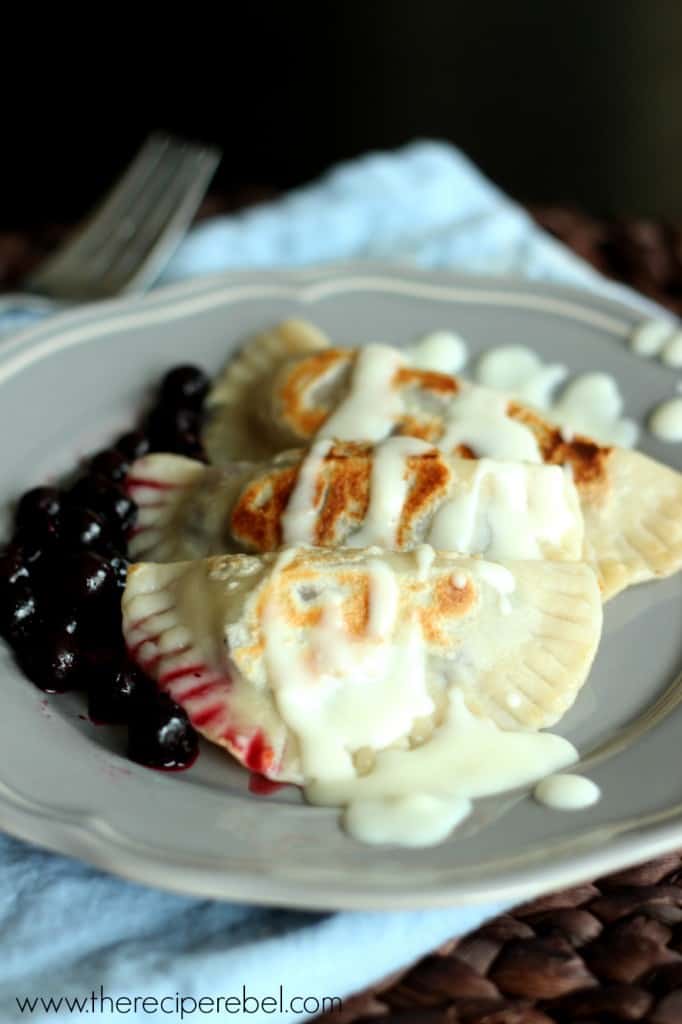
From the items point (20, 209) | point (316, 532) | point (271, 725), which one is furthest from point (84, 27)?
point (271, 725)

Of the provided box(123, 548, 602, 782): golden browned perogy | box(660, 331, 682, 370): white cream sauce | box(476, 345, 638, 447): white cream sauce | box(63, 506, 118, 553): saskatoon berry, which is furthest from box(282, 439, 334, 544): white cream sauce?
box(660, 331, 682, 370): white cream sauce

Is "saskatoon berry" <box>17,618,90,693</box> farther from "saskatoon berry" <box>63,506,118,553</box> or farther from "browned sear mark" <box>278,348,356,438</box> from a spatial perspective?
"browned sear mark" <box>278,348,356,438</box>

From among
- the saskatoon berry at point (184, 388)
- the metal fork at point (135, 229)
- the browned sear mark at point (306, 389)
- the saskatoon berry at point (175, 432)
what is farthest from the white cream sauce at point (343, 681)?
the metal fork at point (135, 229)

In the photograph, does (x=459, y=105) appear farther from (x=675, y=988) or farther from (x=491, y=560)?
(x=675, y=988)

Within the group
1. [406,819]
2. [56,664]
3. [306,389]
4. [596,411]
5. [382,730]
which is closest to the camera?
[406,819]

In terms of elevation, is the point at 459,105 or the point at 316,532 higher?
the point at 316,532

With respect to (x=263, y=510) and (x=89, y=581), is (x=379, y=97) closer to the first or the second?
(x=263, y=510)

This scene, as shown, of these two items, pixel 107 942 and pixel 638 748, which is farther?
pixel 638 748

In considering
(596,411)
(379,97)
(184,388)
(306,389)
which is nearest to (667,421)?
(596,411)
